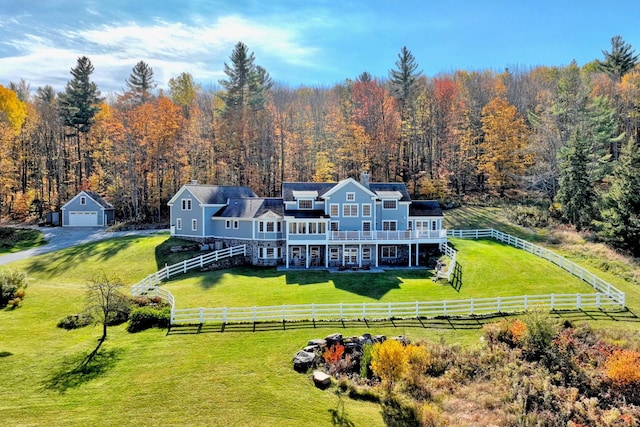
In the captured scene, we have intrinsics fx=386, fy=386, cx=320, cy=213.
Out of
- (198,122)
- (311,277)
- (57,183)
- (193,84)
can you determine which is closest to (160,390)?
(311,277)

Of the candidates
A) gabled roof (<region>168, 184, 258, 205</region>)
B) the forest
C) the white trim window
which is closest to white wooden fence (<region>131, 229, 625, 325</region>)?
gabled roof (<region>168, 184, 258, 205</region>)

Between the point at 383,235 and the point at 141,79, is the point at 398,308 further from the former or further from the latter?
the point at 141,79

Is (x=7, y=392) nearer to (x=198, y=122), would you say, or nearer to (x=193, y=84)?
(x=198, y=122)

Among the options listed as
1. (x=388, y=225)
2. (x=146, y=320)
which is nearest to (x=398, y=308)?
(x=146, y=320)

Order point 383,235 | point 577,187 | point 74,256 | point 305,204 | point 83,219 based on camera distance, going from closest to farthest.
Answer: point 383,235
point 74,256
point 305,204
point 577,187
point 83,219

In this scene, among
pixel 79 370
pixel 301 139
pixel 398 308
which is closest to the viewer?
pixel 79 370

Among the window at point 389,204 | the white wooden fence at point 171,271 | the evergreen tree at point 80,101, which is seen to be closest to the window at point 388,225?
the window at point 389,204
